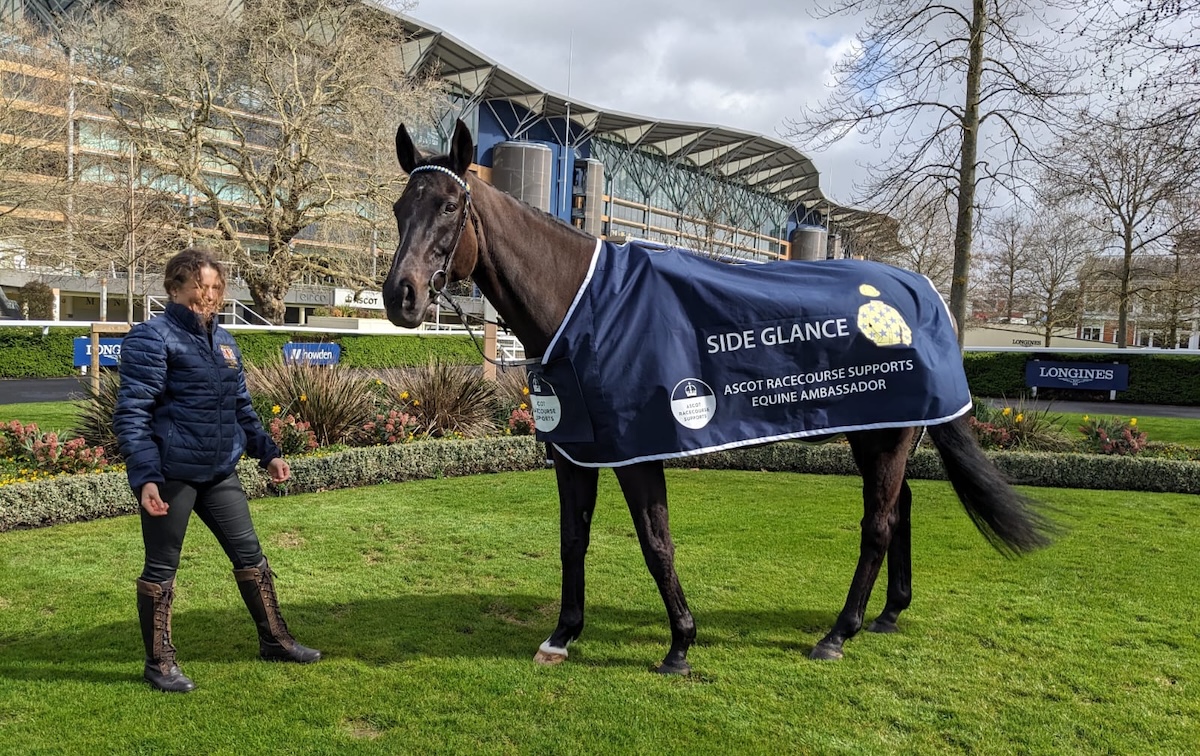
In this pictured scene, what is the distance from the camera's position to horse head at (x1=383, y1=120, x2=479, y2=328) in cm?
311

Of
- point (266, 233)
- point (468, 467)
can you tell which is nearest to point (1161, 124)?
point (468, 467)

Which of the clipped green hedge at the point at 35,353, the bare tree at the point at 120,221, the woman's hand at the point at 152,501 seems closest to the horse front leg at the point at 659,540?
the woman's hand at the point at 152,501

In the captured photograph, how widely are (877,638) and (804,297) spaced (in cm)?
198

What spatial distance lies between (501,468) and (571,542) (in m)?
5.88

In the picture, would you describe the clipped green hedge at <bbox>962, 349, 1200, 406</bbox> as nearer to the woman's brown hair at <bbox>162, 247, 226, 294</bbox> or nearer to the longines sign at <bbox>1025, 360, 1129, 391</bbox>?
the longines sign at <bbox>1025, 360, 1129, 391</bbox>

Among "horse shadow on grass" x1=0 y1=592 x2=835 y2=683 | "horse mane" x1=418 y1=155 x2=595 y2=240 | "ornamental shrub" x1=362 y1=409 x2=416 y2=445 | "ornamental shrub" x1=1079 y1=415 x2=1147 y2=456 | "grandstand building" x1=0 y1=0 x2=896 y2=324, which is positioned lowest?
"horse shadow on grass" x1=0 y1=592 x2=835 y2=683

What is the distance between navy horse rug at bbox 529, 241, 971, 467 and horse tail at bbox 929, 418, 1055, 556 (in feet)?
1.01

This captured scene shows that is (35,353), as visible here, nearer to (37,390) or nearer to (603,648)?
(37,390)

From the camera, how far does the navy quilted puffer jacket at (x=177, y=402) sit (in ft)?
10.6

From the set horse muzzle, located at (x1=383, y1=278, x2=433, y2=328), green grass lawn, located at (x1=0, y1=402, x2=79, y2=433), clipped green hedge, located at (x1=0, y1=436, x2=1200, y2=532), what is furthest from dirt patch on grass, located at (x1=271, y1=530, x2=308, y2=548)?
green grass lawn, located at (x1=0, y1=402, x2=79, y2=433)

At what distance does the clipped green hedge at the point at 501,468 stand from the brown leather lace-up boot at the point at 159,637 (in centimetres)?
398

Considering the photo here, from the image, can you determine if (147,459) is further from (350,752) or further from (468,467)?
(468,467)

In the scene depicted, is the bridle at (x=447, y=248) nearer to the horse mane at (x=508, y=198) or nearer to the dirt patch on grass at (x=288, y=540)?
the horse mane at (x=508, y=198)

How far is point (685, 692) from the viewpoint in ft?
11.5
